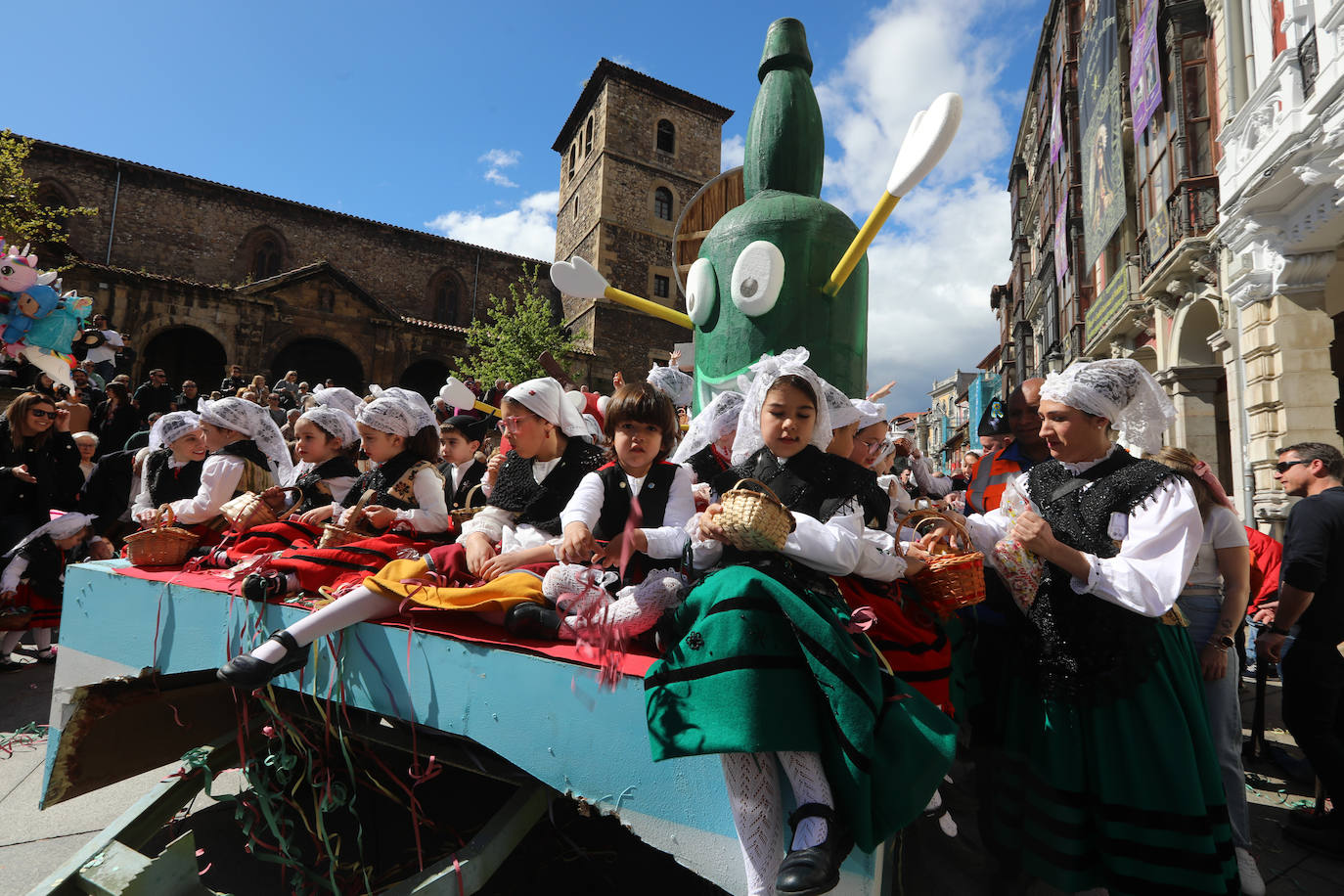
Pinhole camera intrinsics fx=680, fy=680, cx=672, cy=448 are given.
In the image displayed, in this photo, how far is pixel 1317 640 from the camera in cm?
294

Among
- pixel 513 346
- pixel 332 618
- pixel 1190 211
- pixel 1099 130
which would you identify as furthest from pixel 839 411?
pixel 513 346

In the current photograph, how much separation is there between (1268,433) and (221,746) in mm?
10306

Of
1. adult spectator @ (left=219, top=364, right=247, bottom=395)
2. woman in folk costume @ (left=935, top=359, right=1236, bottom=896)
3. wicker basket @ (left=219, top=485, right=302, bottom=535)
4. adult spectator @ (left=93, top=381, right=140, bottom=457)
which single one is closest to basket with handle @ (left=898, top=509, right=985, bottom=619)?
woman in folk costume @ (left=935, top=359, right=1236, bottom=896)

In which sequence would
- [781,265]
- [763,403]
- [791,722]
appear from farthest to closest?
[781,265], [763,403], [791,722]

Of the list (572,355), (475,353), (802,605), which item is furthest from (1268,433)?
(475,353)

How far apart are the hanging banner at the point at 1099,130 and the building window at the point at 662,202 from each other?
14163mm

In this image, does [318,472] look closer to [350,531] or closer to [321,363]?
[350,531]

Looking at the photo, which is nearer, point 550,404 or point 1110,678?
point 1110,678

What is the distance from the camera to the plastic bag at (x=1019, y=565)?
226cm

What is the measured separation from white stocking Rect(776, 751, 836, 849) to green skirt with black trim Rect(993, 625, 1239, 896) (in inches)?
41.2

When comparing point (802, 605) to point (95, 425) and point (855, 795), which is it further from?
point (95, 425)

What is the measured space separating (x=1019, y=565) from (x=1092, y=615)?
0.26 m

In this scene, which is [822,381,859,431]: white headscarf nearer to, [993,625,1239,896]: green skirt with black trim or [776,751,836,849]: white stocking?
[993,625,1239,896]: green skirt with black trim

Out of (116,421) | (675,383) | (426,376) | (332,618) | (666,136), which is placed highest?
(666,136)
